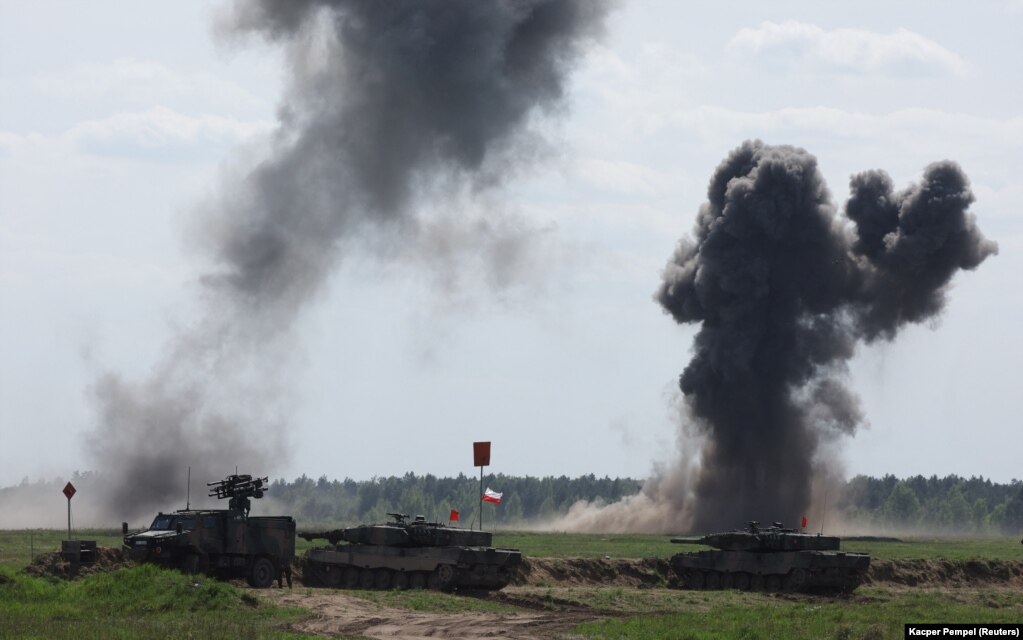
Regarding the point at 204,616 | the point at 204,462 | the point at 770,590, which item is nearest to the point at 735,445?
the point at 204,462

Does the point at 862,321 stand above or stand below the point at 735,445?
above

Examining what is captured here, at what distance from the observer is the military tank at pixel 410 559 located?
4338cm

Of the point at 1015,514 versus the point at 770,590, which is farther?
the point at 1015,514

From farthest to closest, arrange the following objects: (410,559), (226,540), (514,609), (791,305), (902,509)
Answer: (902,509) < (791,305) < (410,559) < (226,540) < (514,609)

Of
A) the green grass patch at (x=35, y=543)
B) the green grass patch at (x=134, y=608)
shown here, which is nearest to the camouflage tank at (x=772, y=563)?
the green grass patch at (x=134, y=608)

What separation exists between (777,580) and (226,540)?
1884cm

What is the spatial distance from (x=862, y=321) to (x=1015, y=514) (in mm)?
84269

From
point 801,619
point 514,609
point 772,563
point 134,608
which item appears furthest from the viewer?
point 772,563

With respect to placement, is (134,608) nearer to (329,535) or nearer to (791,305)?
(329,535)

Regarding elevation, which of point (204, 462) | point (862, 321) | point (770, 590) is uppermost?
point (862, 321)

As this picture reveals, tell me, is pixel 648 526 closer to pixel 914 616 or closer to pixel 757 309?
pixel 757 309

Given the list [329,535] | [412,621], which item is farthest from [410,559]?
[412,621]

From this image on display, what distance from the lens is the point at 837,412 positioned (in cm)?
9862

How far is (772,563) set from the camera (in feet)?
160
